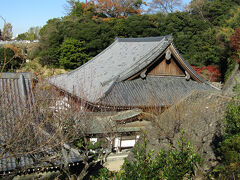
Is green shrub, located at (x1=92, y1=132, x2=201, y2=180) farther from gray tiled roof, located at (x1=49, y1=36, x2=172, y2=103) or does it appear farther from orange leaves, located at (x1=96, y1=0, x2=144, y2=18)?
orange leaves, located at (x1=96, y1=0, x2=144, y2=18)

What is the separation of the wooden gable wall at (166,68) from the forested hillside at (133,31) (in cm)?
1167

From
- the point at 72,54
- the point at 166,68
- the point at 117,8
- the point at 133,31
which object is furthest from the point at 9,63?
the point at 117,8

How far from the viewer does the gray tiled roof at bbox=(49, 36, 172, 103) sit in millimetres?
12727

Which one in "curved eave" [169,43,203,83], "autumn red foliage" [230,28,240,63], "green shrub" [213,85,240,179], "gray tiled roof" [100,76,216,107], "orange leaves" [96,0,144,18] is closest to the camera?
"green shrub" [213,85,240,179]

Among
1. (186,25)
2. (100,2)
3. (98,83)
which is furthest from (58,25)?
(98,83)

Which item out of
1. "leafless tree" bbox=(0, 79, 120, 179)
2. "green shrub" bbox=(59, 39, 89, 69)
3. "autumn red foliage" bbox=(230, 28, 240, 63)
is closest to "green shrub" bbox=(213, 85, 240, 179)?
"leafless tree" bbox=(0, 79, 120, 179)

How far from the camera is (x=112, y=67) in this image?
1538 cm

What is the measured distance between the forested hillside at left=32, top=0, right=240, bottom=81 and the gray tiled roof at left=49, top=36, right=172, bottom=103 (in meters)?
10.1

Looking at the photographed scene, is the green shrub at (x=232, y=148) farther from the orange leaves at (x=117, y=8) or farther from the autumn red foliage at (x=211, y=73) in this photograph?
the orange leaves at (x=117, y=8)

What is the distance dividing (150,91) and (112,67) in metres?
3.62

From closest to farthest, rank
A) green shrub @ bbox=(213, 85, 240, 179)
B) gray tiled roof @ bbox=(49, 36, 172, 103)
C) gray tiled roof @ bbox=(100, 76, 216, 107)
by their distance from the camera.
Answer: green shrub @ bbox=(213, 85, 240, 179) < gray tiled roof @ bbox=(100, 76, 216, 107) < gray tiled roof @ bbox=(49, 36, 172, 103)

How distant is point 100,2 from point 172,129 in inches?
1250

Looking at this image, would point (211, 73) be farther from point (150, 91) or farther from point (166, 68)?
point (150, 91)

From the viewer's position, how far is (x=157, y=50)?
14180mm
